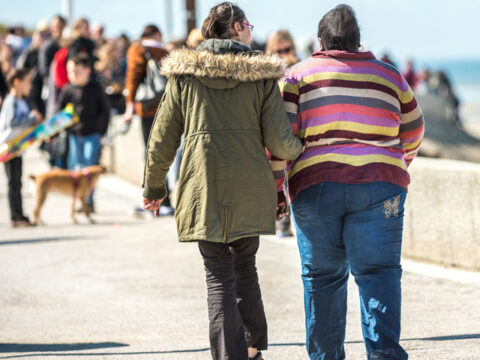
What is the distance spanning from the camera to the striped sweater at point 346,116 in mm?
4250

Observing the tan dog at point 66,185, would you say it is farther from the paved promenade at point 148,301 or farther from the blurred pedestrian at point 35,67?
the blurred pedestrian at point 35,67

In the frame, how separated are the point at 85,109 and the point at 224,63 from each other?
6613mm

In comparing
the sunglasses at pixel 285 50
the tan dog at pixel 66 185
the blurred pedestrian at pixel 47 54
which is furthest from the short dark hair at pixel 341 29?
the blurred pedestrian at pixel 47 54

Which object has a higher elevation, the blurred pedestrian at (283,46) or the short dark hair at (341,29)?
the short dark hair at (341,29)

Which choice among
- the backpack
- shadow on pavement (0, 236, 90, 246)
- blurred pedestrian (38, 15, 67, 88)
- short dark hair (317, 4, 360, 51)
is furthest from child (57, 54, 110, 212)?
short dark hair (317, 4, 360, 51)

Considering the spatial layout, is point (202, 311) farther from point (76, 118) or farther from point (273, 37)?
point (76, 118)

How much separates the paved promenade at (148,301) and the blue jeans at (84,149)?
1.31m

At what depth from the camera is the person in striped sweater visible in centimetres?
425

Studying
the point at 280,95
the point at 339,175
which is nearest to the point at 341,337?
the point at 339,175

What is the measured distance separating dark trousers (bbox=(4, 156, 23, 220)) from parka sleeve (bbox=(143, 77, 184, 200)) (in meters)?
6.07

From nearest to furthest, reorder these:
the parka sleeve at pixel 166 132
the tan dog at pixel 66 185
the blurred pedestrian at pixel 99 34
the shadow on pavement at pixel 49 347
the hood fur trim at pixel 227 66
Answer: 1. the hood fur trim at pixel 227 66
2. the parka sleeve at pixel 166 132
3. the shadow on pavement at pixel 49 347
4. the tan dog at pixel 66 185
5. the blurred pedestrian at pixel 99 34

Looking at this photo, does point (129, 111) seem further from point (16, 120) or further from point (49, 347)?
point (49, 347)

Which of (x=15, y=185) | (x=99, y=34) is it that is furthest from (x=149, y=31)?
(x=99, y=34)

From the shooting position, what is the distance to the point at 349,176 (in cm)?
423
